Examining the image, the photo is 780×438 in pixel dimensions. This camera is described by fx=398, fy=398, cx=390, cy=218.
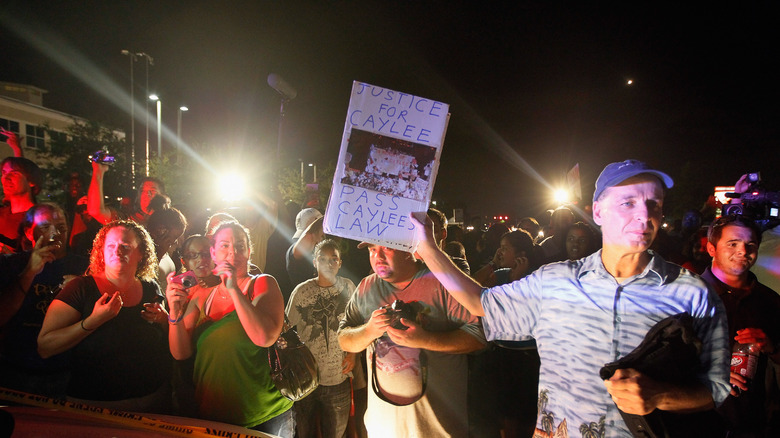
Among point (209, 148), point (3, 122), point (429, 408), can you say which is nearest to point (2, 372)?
Answer: point (429, 408)

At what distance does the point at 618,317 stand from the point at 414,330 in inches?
43.0

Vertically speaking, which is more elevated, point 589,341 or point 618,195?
point 618,195

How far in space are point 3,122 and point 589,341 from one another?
49.7m

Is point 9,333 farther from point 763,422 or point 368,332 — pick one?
point 763,422

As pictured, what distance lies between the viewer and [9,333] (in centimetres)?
310

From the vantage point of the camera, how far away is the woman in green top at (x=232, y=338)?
272cm

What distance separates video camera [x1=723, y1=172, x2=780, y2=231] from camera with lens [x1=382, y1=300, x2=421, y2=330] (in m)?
3.97

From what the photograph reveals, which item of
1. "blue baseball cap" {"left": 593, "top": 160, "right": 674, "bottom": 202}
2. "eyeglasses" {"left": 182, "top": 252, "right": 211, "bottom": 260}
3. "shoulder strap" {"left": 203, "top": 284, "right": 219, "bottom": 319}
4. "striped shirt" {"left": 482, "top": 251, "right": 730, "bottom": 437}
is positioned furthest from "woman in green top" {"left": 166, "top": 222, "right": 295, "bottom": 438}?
"blue baseball cap" {"left": 593, "top": 160, "right": 674, "bottom": 202}

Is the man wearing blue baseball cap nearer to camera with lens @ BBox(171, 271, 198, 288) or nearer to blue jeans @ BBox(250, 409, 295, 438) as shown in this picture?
blue jeans @ BBox(250, 409, 295, 438)

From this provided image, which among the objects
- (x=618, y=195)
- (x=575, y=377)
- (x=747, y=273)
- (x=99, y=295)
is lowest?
(x=99, y=295)

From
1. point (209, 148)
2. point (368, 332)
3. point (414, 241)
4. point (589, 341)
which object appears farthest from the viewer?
point (209, 148)

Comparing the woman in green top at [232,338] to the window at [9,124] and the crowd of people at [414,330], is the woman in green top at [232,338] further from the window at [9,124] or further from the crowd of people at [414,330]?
the window at [9,124]

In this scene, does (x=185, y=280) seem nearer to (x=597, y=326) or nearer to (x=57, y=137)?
(x=597, y=326)

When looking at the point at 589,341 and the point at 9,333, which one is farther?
the point at 9,333
